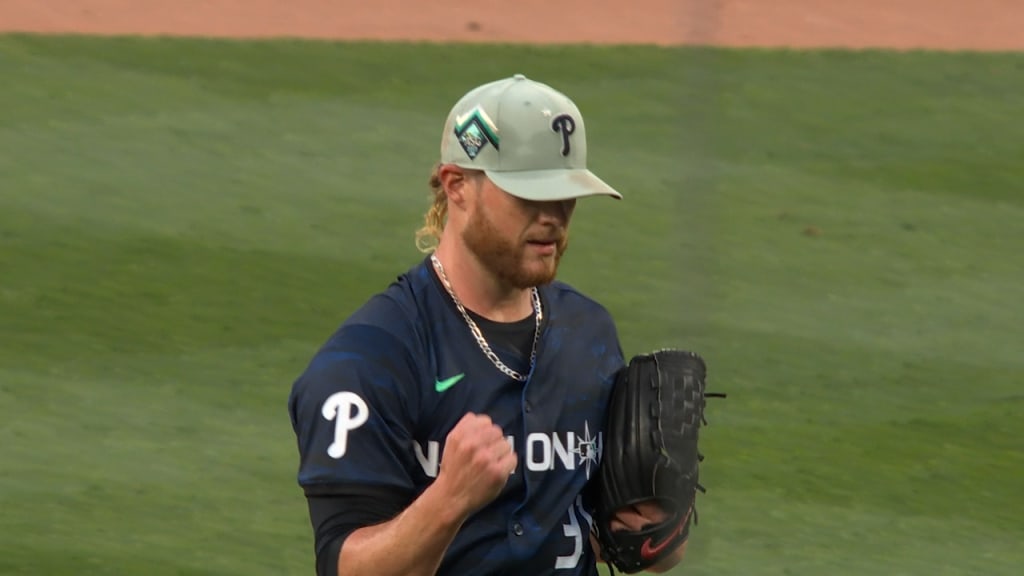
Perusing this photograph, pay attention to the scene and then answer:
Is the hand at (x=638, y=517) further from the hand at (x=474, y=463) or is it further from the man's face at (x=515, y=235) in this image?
the hand at (x=474, y=463)

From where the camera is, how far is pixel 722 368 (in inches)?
330

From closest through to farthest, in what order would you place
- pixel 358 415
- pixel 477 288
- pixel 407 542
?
pixel 407 542
pixel 358 415
pixel 477 288

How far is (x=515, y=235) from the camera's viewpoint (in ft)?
Answer: 12.5

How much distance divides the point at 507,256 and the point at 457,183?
0.64ft

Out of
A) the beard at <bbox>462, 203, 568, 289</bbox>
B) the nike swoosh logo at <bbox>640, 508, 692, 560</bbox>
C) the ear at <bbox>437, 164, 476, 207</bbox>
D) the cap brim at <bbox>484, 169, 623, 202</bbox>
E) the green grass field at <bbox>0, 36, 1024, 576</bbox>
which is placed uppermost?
the cap brim at <bbox>484, 169, 623, 202</bbox>

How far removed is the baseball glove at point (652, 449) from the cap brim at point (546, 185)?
41cm

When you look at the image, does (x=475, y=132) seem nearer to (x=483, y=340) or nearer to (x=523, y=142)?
(x=523, y=142)

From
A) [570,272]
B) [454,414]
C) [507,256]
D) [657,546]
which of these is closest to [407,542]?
[454,414]

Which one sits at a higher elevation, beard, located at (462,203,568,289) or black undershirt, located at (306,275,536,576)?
beard, located at (462,203,568,289)


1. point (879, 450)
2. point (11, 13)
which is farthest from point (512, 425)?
point (11, 13)

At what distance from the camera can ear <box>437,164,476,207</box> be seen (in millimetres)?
3869

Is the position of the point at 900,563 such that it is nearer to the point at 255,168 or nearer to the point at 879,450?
the point at 879,450

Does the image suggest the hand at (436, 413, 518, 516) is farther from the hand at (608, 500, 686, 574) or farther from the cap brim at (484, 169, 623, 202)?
the hand at (608, 500, 686, 574)

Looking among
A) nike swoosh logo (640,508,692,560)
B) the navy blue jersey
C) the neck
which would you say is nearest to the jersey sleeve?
the navy blue jersey
